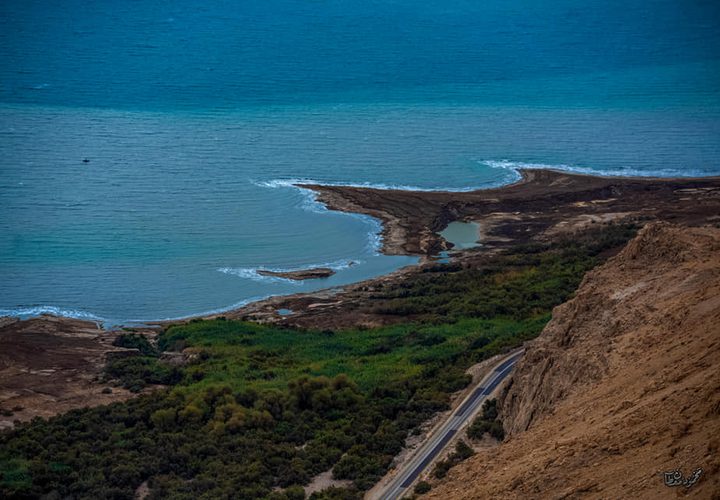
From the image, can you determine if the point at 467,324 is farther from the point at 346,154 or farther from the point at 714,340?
the point at 346,154

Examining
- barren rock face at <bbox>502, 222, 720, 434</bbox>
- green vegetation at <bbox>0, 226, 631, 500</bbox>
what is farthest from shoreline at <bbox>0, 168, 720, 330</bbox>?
barren rock face at <bbox>502, 222, 720, 434</bbox>

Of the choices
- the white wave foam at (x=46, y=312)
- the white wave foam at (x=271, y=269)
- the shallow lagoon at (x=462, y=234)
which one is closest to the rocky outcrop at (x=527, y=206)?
the shallow lagoon at (x=462, y=234)

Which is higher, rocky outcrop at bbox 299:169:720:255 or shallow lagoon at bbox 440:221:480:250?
rocky outcrop at bbox 299:169:720:255

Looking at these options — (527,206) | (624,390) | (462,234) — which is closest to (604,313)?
(624,390)

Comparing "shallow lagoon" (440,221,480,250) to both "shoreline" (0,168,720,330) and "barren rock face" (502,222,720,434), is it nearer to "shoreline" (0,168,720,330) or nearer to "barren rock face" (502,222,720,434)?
"shoreline" (0,168,720,330)

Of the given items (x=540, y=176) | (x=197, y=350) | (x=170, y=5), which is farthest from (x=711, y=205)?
(x=170, y=5)
